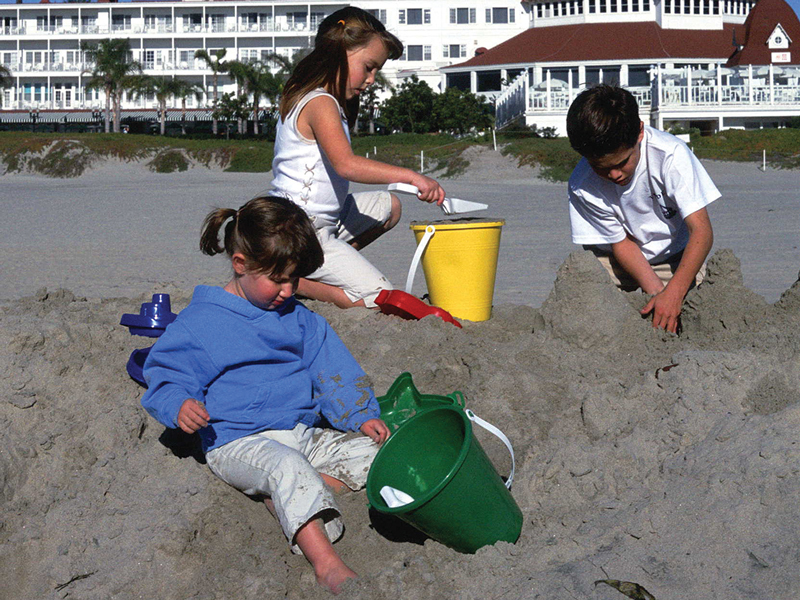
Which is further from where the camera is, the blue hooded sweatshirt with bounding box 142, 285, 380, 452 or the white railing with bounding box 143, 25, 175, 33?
the white railing with bounding box 143, 25, 175, 33

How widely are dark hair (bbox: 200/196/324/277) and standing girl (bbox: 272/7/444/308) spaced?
1173 millimetres

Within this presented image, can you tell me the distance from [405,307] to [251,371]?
4.87ft

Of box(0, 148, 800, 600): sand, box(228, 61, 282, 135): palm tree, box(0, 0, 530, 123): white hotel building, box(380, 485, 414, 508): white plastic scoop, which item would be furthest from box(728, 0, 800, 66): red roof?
box(380, 485, 414, 508): white plastic scoop

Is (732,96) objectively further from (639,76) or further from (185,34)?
(185,34)

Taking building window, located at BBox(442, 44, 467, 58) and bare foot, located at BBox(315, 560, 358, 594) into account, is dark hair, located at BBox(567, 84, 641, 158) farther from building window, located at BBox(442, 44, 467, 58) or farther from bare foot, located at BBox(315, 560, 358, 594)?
building window, located at BBox(442, 44, 467, 58)

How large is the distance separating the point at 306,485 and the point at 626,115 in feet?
6.80

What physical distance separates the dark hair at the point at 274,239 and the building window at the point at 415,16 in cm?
5247

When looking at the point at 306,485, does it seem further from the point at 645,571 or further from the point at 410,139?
the point at 410,139

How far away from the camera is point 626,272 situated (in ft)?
14.6

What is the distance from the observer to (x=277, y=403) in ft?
9.20

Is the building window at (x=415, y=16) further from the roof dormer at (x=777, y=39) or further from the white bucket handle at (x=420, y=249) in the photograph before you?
the white bucket handle at (x=420, y=249)

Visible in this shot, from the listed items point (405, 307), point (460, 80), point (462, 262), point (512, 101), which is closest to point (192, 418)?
point (405, 307)

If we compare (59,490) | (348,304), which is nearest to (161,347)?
(59,490)

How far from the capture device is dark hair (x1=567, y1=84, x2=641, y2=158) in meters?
3.53
